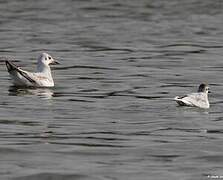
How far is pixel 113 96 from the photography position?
68.6 feet

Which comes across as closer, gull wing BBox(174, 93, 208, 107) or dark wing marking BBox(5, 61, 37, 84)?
gull wing BBox(174, 93, 208, 107)

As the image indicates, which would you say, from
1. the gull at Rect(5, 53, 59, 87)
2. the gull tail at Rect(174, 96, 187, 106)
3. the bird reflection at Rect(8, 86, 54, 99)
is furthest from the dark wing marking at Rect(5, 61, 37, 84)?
the gull tail at Rect(174, 96, 187, 106)

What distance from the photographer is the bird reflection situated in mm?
21250

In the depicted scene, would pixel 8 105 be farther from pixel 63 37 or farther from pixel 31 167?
pixel 63 37

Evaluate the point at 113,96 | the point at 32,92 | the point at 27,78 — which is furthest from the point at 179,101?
the point at 27,78

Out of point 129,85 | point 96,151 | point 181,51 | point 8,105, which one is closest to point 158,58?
point 181,51

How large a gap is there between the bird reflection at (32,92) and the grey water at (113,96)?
25 millimetres

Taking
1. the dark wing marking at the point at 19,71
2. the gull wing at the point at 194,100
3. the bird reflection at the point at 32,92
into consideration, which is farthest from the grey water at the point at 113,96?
the dark wing marking at the point at 19,71

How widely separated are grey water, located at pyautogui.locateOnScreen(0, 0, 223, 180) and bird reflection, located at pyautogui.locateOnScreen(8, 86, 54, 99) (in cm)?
3

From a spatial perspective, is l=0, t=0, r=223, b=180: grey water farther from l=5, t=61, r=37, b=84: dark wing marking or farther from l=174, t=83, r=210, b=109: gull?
l=5, t=61, r=37, b=84: dark wing marking

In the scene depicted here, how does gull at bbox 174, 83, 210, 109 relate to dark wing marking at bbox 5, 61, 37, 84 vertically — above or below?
below

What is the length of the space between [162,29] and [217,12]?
5.57 m

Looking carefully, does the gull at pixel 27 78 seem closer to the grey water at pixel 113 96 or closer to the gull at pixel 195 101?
the grey water at pixel 113 96

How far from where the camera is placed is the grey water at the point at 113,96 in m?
14.1
